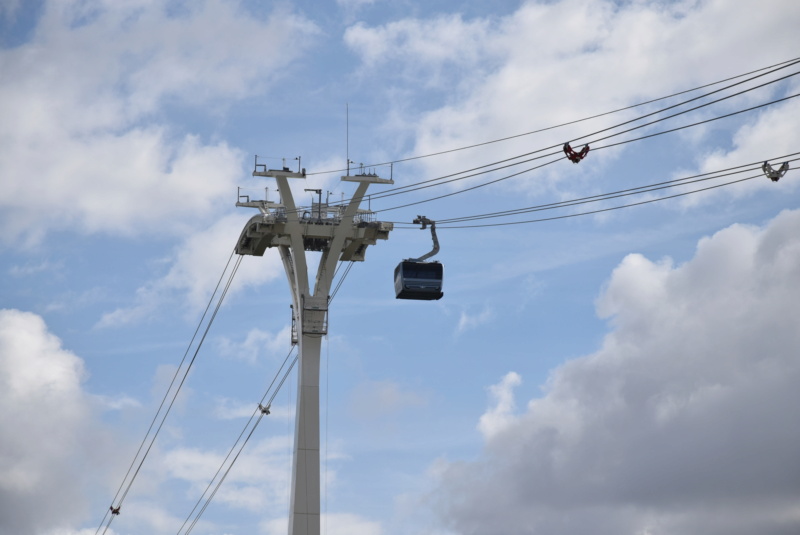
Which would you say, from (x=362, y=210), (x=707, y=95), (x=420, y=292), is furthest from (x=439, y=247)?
(x=707, y=95)

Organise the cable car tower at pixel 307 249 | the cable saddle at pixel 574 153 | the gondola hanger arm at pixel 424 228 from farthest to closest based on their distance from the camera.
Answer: the cable car tower at pixel 307 249 < the gondola hanger arm at pixel 424 228 < the cable saddle at pixel 574 153

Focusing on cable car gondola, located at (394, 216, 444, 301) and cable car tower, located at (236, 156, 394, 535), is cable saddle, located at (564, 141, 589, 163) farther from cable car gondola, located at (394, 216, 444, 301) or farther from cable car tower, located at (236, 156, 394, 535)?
cable car tower, located at (236, 156, 394, 535)

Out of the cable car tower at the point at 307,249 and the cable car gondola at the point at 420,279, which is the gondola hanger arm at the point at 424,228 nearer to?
the cable car gondola at the point at 420,279

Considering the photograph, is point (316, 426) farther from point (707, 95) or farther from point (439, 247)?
point (707, 95)

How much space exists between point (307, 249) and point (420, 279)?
37.3 feet

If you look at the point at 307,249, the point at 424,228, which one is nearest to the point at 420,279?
the point at 424,228

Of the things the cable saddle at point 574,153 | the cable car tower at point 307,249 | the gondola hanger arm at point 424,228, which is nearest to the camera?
the cable saddle at point 574,153

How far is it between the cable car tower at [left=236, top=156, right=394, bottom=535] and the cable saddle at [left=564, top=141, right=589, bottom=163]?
67.9 ft

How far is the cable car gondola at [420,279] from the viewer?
62.9 meters

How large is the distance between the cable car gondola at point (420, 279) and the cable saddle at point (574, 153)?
41.2 ft

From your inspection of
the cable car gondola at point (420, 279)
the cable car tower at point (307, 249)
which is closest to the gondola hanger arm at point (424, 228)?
the cable car gondola at point (420, 279)

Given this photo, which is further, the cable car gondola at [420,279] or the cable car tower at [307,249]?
the cable car tower at [307,249]

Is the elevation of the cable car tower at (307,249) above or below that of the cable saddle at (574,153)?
above

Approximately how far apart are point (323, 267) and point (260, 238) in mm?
3160
